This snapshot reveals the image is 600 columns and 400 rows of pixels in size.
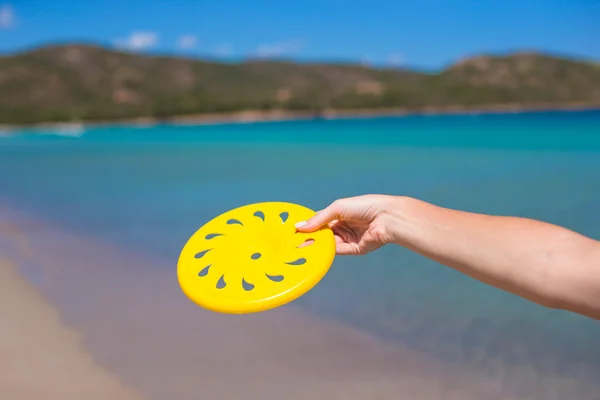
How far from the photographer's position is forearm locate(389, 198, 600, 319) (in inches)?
41.5

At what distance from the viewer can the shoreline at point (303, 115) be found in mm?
62119

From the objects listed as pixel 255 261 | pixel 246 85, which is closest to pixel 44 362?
pixel 255 261

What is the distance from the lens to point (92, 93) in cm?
7288

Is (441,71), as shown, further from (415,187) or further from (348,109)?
(415,187)

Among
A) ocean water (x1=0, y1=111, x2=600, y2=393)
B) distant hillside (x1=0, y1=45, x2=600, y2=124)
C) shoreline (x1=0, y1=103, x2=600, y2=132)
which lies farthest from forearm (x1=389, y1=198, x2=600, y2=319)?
distant hillside (x1=0, y1=45, x2=600, y2=124)

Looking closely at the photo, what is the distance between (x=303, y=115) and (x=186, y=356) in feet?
238

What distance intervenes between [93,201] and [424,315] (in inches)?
237

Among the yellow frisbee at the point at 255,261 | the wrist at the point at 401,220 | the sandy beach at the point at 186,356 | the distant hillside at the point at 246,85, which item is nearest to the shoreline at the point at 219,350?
the sandy beach at the point at 186,356

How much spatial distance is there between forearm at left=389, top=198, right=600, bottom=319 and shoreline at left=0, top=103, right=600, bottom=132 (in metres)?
59.6

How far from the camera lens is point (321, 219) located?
1738 millimetres

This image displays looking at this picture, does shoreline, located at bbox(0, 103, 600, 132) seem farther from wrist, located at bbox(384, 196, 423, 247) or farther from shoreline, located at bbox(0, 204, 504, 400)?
wrist, located at bbox(384, 196, 423, 247)

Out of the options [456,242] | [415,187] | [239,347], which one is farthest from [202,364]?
[415,187]

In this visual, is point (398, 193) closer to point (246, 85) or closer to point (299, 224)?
point (299, 224)

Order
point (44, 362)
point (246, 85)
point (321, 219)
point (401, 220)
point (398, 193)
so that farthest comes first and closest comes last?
point (246, 85)
point (398, 193)
point (44, 362)
point (321, 219)
point (401, 220)
